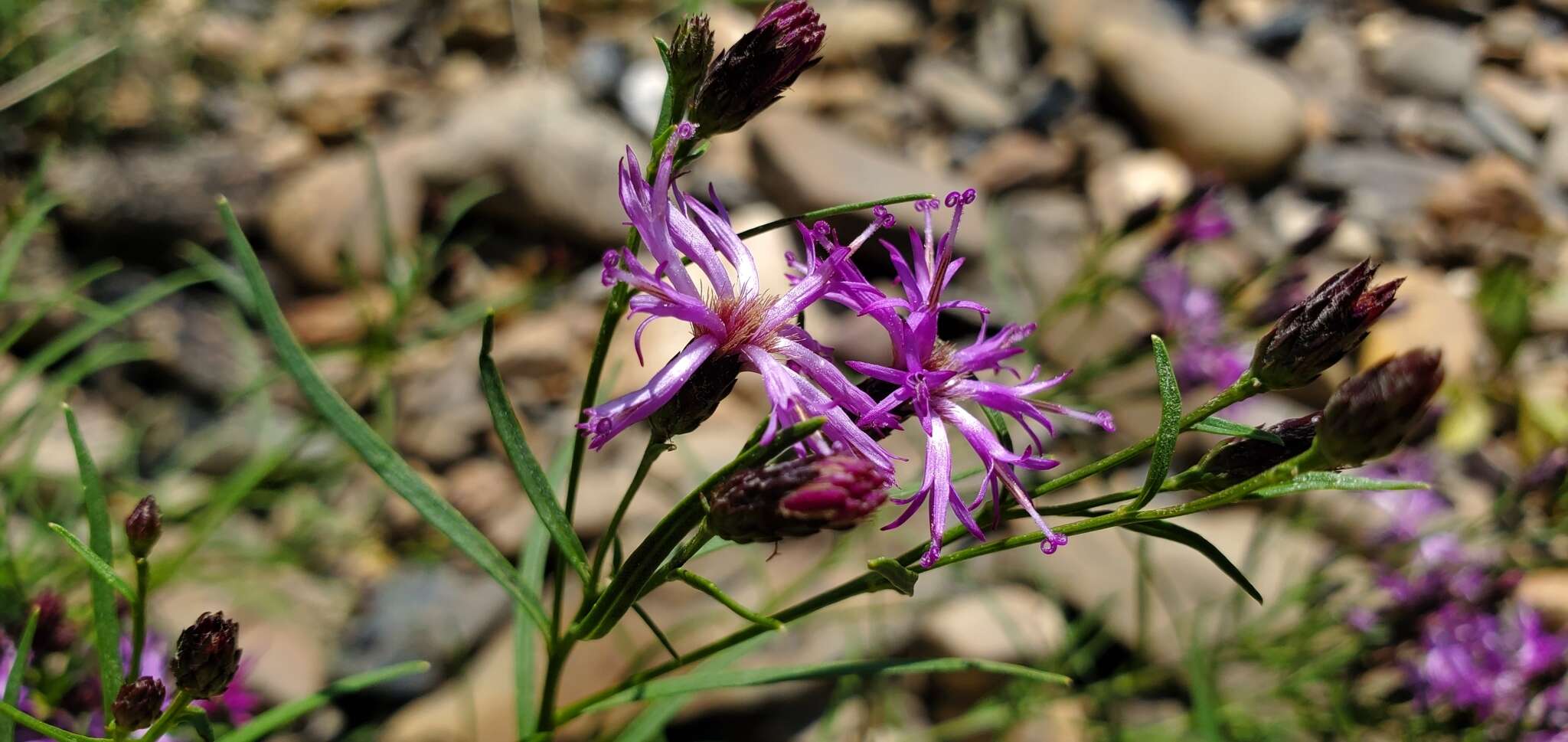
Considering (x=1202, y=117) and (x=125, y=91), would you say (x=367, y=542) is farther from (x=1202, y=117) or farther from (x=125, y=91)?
(x=1202, y=117)

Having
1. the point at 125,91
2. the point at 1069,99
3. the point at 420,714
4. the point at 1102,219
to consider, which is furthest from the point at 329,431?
the point at 1069,99

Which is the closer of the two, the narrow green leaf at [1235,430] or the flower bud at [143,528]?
the narrow green leaf at [1235,430]

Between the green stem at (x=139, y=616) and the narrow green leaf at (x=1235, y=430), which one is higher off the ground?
the green stem at (x=139, y=616)

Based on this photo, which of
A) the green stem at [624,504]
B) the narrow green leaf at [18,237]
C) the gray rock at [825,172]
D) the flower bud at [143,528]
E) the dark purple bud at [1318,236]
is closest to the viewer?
the green stem at [624,504]

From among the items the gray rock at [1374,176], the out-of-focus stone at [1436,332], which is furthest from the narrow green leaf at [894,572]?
the gray rock at [1374,176]

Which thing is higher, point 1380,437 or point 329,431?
point 329,431

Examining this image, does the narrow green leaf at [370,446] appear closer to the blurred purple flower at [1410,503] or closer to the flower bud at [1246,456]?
the flower bud at [1246,456]
